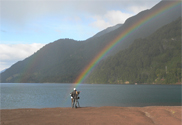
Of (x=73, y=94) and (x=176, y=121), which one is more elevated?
(x=73, y=94)

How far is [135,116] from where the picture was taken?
19766 mm

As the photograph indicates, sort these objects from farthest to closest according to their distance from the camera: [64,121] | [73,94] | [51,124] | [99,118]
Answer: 1. [73,94]
2. [99,118]
3. [64,121]
4. [51,124]

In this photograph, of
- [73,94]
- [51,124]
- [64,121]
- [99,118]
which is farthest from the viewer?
[73,94]

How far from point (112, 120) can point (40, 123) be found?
266 inches

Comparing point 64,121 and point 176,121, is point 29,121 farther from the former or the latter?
point 176,121

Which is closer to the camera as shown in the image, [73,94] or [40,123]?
[40,123]

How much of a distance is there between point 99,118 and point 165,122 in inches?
253

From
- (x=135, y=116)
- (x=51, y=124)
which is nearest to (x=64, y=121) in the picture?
(x=51, y=124)

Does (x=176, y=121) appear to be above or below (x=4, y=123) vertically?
below

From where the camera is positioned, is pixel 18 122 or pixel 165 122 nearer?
pixel 18 122

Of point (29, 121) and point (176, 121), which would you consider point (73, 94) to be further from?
point (176, 121)

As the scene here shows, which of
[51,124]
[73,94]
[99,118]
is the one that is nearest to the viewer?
[51,124]

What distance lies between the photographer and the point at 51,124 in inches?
643

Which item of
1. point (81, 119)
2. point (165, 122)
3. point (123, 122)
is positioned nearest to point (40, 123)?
point (81, 119)
